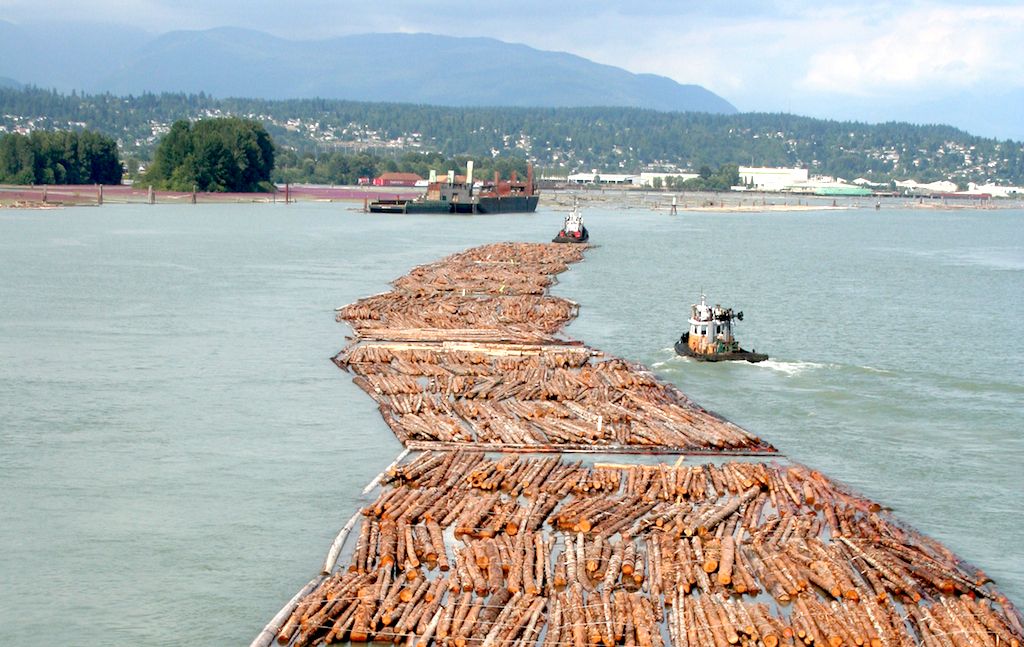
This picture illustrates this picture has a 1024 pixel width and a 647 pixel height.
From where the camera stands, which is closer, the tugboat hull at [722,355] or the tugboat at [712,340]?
the tugboat hull at [722,355]

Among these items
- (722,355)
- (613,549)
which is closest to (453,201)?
(722,355)

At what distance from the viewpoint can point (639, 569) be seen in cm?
1978

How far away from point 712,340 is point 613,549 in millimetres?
20176

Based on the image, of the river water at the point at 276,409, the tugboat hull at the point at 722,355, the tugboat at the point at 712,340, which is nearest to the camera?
the river water at the point at 276,409

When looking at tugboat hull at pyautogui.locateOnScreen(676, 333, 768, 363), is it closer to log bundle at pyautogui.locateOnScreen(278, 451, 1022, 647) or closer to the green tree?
log bundle at pyautogui.locateOnScreen(278, 451, 1022, 647)

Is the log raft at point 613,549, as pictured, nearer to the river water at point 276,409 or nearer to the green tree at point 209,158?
the river water at point 276,409

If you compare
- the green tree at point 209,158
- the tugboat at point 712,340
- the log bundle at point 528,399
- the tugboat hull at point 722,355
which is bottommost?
the log bundle at point 528,399

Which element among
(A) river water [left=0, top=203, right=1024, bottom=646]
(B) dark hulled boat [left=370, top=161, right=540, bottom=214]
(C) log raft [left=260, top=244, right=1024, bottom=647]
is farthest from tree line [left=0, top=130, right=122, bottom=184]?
(C) log raft [left=260, top=244, right=1024, bottom=647]

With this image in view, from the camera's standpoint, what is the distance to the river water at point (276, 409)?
20953mm

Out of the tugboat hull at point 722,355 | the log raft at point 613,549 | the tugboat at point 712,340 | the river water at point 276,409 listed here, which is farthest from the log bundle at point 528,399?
the tugboat at point 712,340

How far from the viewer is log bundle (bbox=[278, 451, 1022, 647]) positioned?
1752 centimetres

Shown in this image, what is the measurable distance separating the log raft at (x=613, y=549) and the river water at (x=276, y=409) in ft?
4.95

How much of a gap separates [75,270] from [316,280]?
1627cm

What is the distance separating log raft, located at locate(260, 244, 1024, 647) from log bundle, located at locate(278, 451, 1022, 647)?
4 cm
